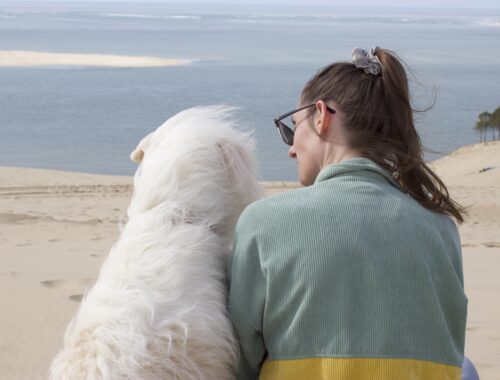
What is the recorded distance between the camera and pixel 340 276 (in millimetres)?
1675

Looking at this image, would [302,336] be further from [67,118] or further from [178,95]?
[178,95]

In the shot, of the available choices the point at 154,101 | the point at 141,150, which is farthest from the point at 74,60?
the point at 141,150

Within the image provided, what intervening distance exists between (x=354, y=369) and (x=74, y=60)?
47838mm

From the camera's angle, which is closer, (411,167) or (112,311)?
(112,311)

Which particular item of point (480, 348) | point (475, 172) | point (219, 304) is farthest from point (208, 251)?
point (475, 172)

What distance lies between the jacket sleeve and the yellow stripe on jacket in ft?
0.27

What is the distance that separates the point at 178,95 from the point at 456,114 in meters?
11.3

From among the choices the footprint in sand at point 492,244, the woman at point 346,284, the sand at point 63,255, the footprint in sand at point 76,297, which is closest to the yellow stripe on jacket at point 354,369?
the woman at point 346,284

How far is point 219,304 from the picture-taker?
5.68 feet

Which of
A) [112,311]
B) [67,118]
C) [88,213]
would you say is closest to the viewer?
[112,311]

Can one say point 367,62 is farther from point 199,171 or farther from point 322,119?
point 199,171

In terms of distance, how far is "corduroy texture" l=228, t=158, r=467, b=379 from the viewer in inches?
66.1

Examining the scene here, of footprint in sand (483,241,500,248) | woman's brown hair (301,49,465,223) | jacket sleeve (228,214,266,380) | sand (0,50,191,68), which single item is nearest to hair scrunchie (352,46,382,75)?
woman's brown hair (301,49,465,223)

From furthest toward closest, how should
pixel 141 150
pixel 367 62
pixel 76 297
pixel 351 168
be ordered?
pixel 76 297, pixel 141 150, pixel 367 62, pixel 351 168
